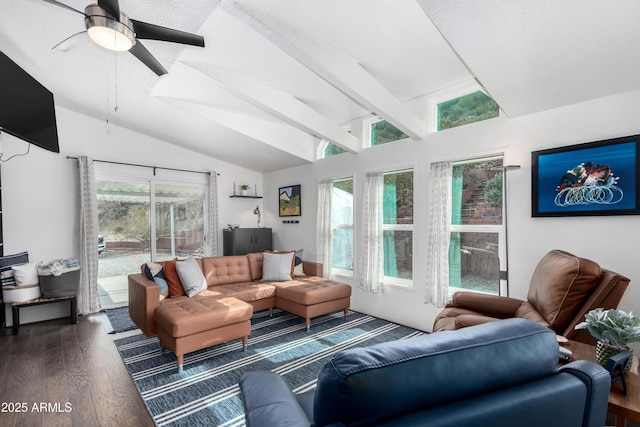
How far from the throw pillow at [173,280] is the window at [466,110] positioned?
3.51 metres

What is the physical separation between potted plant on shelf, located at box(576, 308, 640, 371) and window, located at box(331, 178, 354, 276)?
10.7ft

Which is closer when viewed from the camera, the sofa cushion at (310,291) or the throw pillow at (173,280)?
the throw pillow at (173,280)

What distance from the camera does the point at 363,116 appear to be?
4.28m

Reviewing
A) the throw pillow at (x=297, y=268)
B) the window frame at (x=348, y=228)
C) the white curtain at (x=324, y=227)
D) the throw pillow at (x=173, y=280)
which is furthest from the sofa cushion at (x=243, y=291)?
the window frame at (x=348, y=228)

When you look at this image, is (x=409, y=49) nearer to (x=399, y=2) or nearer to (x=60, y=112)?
(x=399, y=2)

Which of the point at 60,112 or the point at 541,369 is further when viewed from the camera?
the point at 60,112

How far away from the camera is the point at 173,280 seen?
11.4 ft

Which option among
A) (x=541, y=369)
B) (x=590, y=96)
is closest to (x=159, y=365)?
(x=541, y=369)

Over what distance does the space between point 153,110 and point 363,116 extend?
283cm

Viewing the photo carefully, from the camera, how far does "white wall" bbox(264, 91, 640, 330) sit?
2318mm

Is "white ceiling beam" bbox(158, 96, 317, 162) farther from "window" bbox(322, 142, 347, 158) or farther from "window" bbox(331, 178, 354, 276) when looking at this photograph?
"window" bbox(331, 178, 354, 276)

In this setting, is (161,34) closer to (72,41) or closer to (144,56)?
(144,56)

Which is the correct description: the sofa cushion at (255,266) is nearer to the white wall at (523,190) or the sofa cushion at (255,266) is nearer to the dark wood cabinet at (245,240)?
the dark wood cabinet at (245,240)

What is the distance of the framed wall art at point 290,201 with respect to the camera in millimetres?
5312
